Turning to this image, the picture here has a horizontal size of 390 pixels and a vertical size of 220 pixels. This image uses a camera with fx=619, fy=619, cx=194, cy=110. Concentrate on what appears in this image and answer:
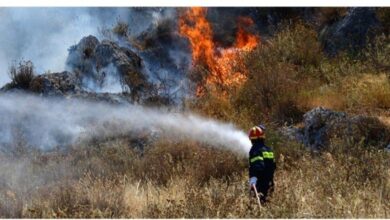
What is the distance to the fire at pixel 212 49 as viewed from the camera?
1614 cm

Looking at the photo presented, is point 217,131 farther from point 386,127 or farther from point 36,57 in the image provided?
point 36,57

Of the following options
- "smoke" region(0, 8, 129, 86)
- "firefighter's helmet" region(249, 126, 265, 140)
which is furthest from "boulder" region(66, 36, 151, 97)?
"firefighter's helmet" region(249, 126, 265, 140)

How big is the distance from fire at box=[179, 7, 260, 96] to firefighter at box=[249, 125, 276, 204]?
24.1 feet

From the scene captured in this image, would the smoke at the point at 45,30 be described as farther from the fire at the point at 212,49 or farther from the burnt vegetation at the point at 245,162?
the burnt vegetation at the point at 245,162

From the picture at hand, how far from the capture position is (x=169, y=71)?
59.7ft

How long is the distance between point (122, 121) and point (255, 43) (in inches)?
230

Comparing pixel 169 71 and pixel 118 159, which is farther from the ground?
pixel 169 71

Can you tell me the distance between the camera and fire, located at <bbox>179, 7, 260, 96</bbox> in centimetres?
1614

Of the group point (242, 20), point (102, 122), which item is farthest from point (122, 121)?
point (242, 20)

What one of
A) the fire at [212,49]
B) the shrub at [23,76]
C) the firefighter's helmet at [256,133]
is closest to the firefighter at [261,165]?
the firefighter's helmet at [256,133]

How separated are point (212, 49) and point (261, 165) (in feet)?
34.3

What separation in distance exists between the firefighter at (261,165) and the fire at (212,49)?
7346 mm

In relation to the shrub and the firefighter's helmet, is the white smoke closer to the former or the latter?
the shrub

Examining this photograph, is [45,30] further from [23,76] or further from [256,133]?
[256,133]
